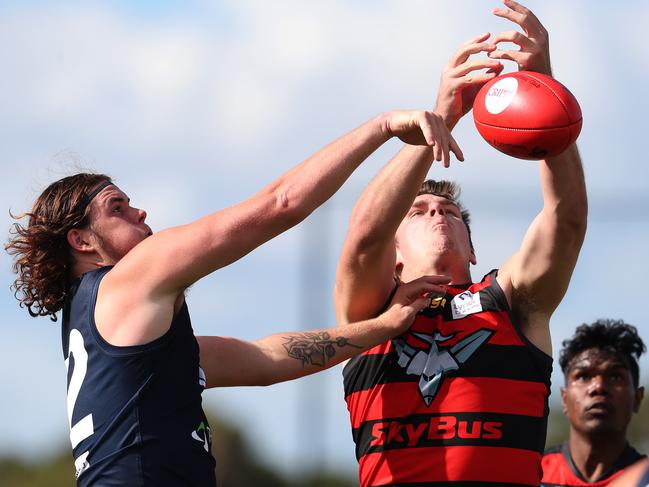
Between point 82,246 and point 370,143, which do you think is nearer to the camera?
point 370,143

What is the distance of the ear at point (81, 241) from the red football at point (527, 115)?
5.00 ft

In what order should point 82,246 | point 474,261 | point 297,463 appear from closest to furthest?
point 82,246
point 474,261
point 297,463

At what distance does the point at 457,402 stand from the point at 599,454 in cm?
258

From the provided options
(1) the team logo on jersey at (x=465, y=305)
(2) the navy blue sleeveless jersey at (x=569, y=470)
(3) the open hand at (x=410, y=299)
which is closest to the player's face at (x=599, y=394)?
(2) the navy blue sleeveless jersey at (x=569, y=470)

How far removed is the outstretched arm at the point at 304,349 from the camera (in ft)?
16.0

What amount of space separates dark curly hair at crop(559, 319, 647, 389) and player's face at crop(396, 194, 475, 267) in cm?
220

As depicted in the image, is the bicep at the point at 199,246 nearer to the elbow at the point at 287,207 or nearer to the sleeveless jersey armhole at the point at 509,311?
the elbow at the point at 287,207

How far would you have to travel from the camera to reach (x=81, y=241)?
461 centimetres

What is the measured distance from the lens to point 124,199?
4.70 meters

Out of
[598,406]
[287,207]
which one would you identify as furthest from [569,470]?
[287,207]

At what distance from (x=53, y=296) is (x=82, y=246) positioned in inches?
8.5

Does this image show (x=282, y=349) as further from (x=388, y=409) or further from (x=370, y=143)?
(x=370, y=143)

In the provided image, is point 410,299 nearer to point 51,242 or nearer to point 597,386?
point 51,242

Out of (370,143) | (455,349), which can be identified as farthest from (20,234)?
(455,349)
